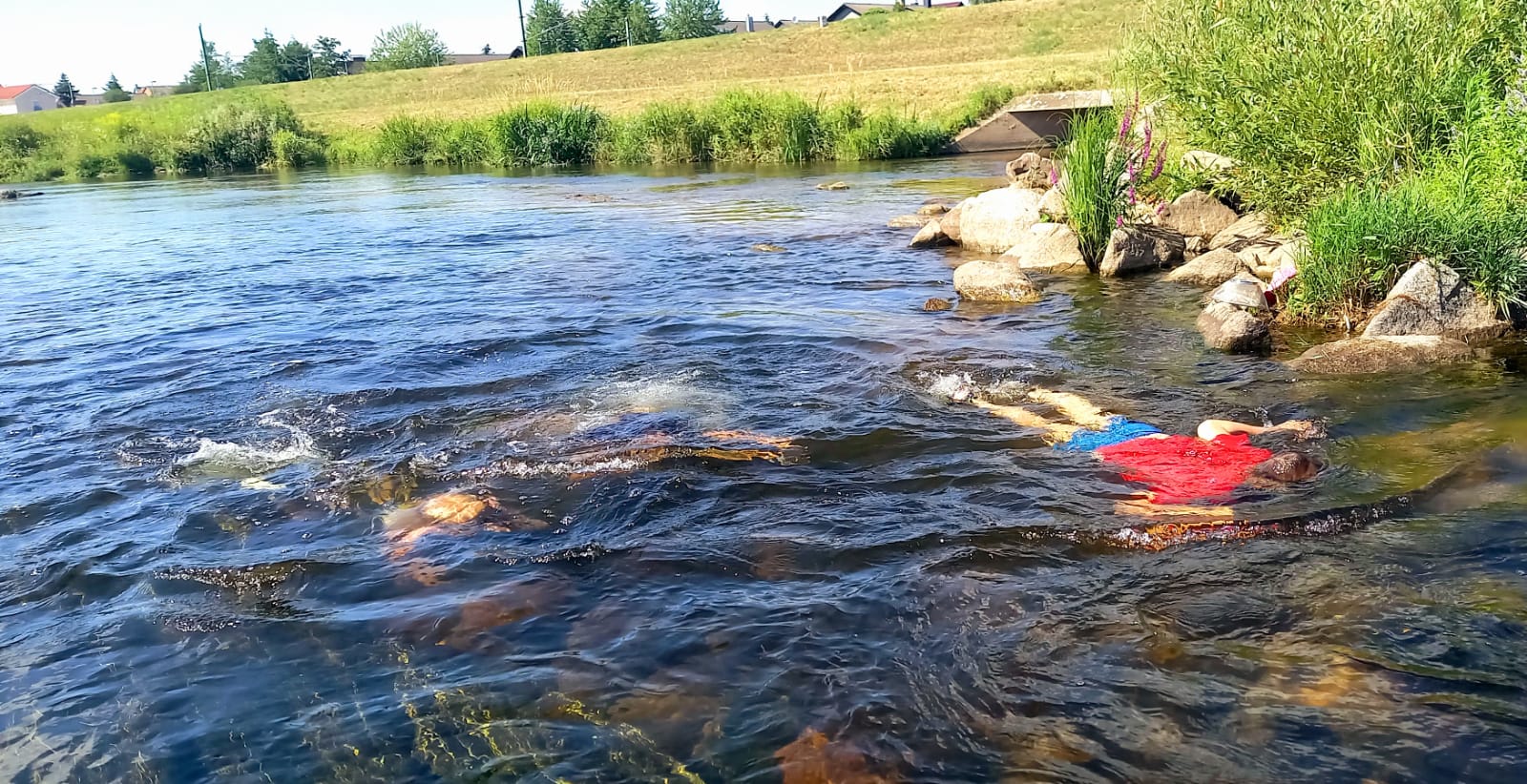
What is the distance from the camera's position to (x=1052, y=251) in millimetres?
13047

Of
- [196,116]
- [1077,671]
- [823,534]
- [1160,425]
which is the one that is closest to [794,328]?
[1160,425]

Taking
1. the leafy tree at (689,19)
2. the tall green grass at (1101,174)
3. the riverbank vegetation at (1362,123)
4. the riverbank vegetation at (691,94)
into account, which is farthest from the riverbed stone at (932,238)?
the leafy tree at (689,19)

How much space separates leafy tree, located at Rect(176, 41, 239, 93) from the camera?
10156 centimetres

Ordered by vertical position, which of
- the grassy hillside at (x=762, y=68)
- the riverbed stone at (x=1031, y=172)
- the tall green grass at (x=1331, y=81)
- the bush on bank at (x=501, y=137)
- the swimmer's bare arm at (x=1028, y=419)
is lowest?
the swimmer's bare arm at (x=1028, y=419)

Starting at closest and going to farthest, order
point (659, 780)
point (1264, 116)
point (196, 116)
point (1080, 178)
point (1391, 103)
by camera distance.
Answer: point (659, 780), point (1391, 103), point (1264, 116), point (1080, 178), point (196, 116)

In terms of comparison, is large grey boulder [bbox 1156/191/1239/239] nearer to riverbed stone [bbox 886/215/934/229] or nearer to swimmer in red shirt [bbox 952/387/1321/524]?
riverbed stone [bbox 886/215/934/229]

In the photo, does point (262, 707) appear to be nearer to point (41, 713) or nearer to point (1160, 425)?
point (41, 713)

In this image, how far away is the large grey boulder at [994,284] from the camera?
11.3 metres

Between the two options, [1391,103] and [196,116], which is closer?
[1391,103]

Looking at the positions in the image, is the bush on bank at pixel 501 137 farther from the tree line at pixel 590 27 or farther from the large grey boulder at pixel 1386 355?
the tree line at pixel 590 27

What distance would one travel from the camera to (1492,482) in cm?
563

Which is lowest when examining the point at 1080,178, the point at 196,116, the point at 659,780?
the point at 659,780

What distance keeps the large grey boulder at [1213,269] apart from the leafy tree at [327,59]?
4433 inches

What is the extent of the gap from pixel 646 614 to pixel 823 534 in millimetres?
1146
